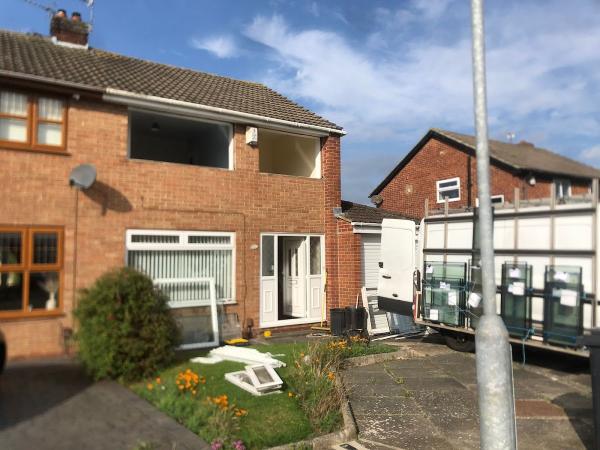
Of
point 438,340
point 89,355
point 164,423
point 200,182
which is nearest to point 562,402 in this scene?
point 438,340

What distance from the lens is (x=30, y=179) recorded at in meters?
8.23

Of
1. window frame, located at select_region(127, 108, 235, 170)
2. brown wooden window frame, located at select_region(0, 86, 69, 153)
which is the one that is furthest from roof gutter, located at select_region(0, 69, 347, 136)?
brown wooden window frame, located at select_region(0, 86, 69, 153)

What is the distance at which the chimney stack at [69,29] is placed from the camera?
1105 cm

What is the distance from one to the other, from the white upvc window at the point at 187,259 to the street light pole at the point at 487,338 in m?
6.63

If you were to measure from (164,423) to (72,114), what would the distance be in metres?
6.01

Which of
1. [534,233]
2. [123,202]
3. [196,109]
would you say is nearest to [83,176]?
[123,202]

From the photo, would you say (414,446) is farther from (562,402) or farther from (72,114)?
(72,114)

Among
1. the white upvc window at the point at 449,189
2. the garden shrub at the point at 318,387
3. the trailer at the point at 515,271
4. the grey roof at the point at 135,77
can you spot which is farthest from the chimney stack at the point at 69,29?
the white upvc window at the point at 449,189

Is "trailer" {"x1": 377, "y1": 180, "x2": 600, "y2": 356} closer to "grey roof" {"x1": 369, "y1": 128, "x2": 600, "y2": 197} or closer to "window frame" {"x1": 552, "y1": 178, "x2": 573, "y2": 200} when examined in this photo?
"window frame" {"x1": 552, "y1": 178, "x2": 573, "y2": 200}

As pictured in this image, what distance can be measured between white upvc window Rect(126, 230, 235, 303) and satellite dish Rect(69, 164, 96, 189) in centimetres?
128

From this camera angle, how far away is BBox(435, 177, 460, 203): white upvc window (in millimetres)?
19750

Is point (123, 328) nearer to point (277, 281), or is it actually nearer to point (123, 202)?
point (123, 202)

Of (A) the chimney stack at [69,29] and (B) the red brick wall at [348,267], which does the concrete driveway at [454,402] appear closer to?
(B) the red brick wall at [348,267]

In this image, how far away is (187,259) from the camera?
980 cm
